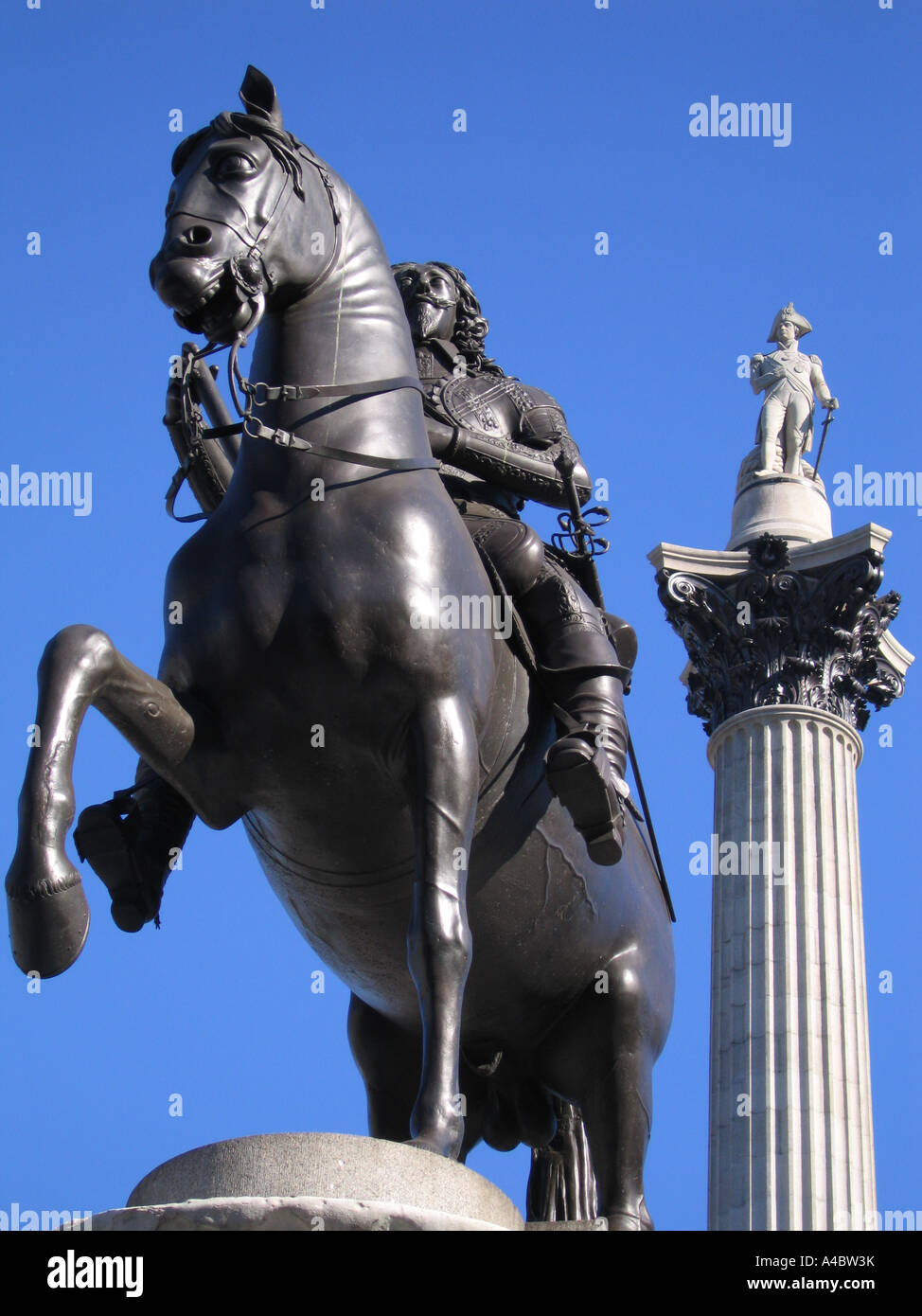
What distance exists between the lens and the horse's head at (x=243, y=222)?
906 cm

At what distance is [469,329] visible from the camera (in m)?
11.8

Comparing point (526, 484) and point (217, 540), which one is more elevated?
point (526, 484)

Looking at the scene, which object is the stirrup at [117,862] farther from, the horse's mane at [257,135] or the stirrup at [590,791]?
the horse's mane at [257,135]

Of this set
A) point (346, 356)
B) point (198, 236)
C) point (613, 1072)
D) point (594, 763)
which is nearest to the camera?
point (198, 236)

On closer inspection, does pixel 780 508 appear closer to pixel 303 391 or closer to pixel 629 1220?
pixel 629 1220

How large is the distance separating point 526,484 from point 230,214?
7.88ft

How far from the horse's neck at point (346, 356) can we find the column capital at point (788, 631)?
1816 centimetres

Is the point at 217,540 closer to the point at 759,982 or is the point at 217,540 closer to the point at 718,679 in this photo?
the point at 759,982

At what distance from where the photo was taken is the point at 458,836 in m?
8.99

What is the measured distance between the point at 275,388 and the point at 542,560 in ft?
5.42

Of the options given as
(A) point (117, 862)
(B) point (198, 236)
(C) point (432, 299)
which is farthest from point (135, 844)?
(C) point (432, 299)

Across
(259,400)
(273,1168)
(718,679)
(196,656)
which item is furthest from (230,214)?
(718,679)

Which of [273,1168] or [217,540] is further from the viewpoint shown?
[217,540]
